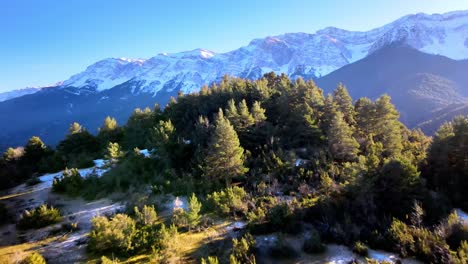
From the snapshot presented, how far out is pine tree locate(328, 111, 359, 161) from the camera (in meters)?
19.7

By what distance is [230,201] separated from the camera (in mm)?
14703

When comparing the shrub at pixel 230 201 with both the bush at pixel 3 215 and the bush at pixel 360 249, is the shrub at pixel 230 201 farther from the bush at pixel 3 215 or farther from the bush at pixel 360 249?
the bush at pixel 3 215

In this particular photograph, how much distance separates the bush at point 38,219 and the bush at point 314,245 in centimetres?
1254

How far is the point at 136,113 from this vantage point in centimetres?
3309

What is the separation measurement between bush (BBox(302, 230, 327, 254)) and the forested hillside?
0.04 metres

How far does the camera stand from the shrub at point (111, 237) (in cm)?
1055

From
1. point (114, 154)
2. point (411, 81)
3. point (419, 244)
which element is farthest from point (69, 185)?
point (411, 81)

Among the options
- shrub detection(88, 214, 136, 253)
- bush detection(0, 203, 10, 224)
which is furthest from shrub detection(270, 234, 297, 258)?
bush detection(0, 203, 10, 224)

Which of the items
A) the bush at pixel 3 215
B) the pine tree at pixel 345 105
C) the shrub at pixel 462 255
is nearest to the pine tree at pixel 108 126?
the bush at pixel 3 215

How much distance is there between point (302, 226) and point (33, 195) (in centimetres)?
1800

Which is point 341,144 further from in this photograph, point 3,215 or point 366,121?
point 3,215

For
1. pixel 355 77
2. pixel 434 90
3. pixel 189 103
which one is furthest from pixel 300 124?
pixel 355 77

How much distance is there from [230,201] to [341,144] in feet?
33.5

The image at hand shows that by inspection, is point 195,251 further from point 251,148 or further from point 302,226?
point 251,148
